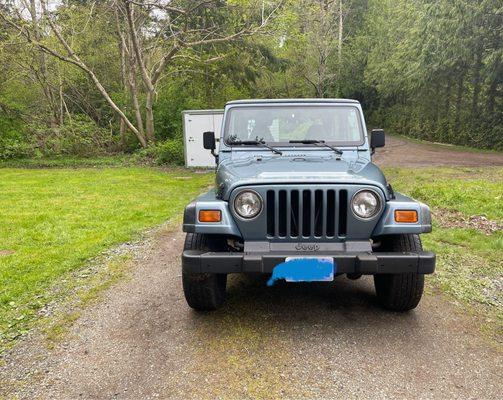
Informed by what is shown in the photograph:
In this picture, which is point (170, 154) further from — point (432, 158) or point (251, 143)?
point (251, 143)

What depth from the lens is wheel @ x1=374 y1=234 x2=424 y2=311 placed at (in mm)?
3346

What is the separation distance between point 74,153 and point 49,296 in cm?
1562

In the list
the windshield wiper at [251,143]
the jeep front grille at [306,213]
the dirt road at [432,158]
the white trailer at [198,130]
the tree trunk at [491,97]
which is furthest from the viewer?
the tree trunk at [491,97]

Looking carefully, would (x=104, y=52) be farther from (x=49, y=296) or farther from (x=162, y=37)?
(x=49, y=296)

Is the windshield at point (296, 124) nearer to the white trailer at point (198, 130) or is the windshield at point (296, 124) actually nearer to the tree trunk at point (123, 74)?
the white trailer at point (198, 130)

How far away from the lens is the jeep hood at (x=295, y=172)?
3.30 m

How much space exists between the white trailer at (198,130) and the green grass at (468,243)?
6770 mm

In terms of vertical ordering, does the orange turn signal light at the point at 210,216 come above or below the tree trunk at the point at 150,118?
below

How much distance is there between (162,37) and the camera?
1838cm

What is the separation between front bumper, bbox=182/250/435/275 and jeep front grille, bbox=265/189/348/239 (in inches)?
7.9

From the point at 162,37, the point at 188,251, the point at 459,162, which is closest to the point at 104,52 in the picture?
the point at 162,37

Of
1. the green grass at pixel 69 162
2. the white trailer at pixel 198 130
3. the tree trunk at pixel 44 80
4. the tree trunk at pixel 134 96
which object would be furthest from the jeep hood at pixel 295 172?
the tree trunk at pixel 44 80

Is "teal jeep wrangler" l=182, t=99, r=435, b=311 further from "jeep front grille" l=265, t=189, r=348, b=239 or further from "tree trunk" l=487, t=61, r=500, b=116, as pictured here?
"tree trunk" l=487, t=61, r=500, b=116

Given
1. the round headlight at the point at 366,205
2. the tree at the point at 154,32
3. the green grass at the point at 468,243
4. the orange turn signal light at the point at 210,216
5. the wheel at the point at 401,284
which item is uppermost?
the tree at the point at 154,32
